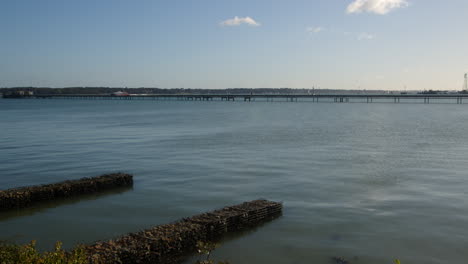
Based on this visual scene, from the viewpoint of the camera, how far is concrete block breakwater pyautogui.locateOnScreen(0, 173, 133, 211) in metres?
20.1

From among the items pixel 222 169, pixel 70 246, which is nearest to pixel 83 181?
pixel 70 246

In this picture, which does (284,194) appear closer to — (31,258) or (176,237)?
(176,237)

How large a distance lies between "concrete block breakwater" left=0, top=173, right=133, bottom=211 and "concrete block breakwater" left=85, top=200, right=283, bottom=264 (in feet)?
29.9

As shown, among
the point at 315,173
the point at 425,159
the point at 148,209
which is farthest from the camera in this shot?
the point at 425,159

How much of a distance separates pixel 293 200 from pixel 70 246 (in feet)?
36.5

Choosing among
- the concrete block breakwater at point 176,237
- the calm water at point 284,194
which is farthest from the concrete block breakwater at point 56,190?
the concrete block breakwater at point 176,237

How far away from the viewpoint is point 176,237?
46.2 feet

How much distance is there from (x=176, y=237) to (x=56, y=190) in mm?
10435

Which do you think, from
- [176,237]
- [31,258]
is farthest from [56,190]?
[31,258]

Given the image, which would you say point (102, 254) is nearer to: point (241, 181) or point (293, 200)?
point (293, 200)

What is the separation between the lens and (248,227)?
56.6 ft

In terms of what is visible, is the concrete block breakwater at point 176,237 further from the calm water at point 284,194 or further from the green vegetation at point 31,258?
the green vegetation at point 31,258

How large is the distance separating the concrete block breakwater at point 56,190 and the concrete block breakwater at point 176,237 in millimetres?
9119

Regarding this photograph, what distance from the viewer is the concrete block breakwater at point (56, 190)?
2009cm
